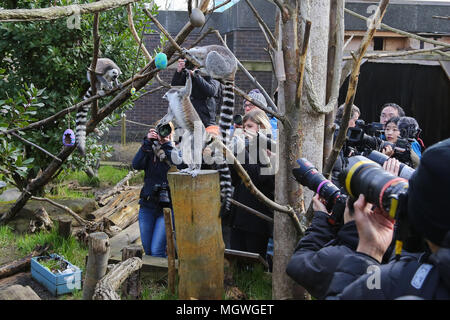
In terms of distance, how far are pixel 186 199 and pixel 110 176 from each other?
6.35 metres

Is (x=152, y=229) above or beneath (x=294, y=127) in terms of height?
beneath

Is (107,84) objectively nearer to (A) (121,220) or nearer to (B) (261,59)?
(A) (121,220)

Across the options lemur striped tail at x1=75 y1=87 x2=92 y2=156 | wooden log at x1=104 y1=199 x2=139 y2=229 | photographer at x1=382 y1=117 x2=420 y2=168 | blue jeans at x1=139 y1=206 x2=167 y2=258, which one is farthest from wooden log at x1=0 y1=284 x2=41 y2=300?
wooden log at x1=104 y1=199 x2=139 y2=229

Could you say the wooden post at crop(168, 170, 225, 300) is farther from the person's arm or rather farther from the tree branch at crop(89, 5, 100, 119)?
the person's arm

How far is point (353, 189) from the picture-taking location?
5.13ft

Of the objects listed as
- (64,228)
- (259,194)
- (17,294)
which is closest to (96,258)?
(17,294)

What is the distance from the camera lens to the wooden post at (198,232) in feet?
7.67

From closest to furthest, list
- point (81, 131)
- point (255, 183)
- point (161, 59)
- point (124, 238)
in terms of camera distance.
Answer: point (161, 59) → point (81, 131) → point (255, 183) → point (124, 238)

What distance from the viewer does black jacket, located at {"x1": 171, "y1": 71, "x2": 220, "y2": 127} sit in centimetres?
328

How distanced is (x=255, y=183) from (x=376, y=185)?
2.19 m

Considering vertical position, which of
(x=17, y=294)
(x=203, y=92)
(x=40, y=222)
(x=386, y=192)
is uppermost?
(x=203, y=92)

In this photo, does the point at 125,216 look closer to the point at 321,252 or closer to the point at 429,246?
the point at 321,252

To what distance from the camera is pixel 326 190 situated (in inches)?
72.6

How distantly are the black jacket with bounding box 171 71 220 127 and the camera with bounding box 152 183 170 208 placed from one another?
0.71 m
